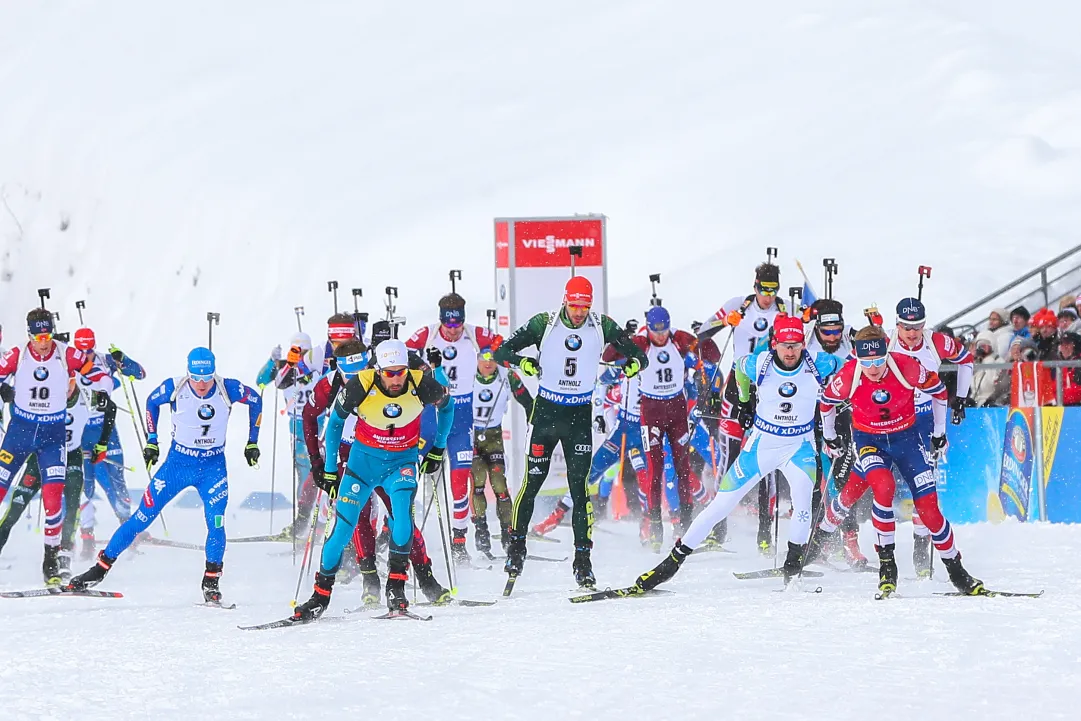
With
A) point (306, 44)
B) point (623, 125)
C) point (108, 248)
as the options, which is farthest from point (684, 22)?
point (108, 248)

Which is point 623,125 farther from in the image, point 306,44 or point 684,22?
point 306,44

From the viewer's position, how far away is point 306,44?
140 feet

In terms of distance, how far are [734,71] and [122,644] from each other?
31331 millimetres

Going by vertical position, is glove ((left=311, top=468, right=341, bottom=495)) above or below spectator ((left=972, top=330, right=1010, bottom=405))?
below

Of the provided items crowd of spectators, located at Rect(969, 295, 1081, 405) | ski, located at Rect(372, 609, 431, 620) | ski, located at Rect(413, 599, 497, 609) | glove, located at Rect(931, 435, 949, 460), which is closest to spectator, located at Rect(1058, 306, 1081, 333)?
crowd of spectators, located at Rect(969, 295, 1081, 405)

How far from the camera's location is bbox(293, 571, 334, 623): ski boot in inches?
328

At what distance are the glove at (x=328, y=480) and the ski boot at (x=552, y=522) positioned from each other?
5.00 metres

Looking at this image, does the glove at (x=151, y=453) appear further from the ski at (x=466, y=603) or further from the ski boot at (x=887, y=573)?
the ski boot at (x=887, y=573)

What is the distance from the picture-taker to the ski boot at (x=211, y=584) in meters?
9.53

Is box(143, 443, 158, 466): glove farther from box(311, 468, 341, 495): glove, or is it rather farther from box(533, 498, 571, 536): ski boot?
box(533, 498, 571, 536): ski boot

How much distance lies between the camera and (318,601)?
842 cm

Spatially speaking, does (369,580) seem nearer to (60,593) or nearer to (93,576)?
(93,576)

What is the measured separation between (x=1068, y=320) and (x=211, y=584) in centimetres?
903

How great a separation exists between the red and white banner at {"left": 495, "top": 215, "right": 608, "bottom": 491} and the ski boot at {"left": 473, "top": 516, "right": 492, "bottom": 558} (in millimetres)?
3109
